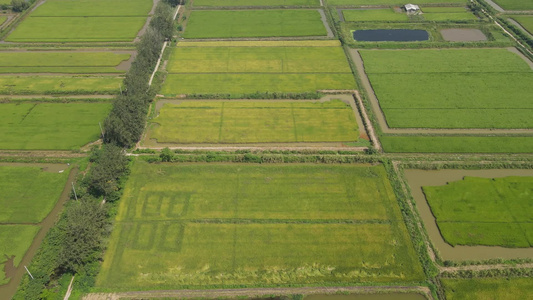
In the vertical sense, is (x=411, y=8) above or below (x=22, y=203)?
above

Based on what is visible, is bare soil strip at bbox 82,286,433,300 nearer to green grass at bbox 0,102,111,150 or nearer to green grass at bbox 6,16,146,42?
green grass at bbox 0,102,111,150

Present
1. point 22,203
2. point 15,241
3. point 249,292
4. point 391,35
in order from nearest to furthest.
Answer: point 249,292 → point 15,241 → point 22,203 → point 391,35

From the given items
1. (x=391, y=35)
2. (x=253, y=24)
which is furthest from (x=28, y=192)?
(x=391, y=35)

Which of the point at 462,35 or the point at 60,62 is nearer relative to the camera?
the point at 60,62

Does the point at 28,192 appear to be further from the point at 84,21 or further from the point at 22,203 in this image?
the point at 84,21

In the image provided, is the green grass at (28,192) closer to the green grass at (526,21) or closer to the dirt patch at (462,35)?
the dirt patch at (462,35)

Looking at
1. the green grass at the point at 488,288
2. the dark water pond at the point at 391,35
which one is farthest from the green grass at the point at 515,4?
the green grass at the point at 488,288

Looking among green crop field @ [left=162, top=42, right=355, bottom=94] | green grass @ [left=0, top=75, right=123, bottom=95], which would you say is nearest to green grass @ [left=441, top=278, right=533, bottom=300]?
green crop field @ [left=162, top=42, right=355, bottom=94]
